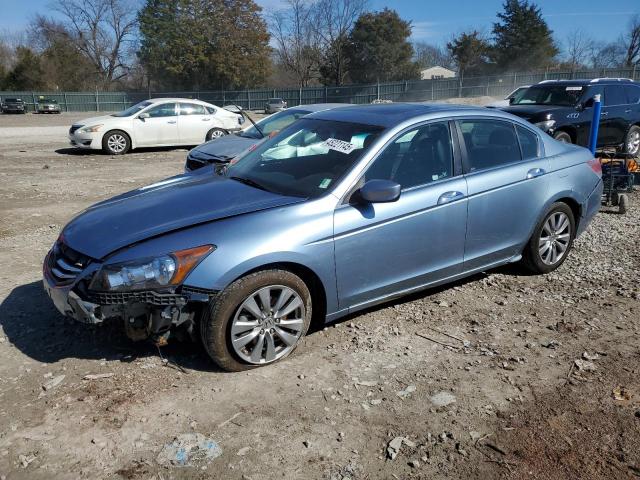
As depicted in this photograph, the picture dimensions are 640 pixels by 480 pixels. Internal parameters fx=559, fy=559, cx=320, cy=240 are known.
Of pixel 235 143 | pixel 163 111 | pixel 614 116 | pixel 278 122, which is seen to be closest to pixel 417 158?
pixel 235 143

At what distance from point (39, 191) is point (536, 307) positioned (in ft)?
27.9

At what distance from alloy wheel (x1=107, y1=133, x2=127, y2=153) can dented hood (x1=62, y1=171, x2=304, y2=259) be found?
11.3 metres

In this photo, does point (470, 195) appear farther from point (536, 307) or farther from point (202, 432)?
point (202, 432)

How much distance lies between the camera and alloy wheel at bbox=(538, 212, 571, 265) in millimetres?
5215

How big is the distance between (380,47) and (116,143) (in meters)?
48.0

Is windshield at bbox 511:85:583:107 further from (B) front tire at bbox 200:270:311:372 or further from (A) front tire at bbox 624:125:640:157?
(B) front tire at bbox 200:270:311:372

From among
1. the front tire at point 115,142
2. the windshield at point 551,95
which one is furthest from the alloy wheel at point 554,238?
the front tire at point 115,142

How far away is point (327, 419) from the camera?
3.19m

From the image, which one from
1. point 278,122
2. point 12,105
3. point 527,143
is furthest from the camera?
point 12,105

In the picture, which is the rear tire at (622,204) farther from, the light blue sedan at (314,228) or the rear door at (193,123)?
the rear door at (193,123)

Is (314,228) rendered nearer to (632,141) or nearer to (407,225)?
(407,225)

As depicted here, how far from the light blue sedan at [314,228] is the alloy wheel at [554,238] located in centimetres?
2

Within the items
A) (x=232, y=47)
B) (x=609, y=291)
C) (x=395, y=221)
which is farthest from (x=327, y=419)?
(x=232, y=47)

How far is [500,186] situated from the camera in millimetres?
4672
